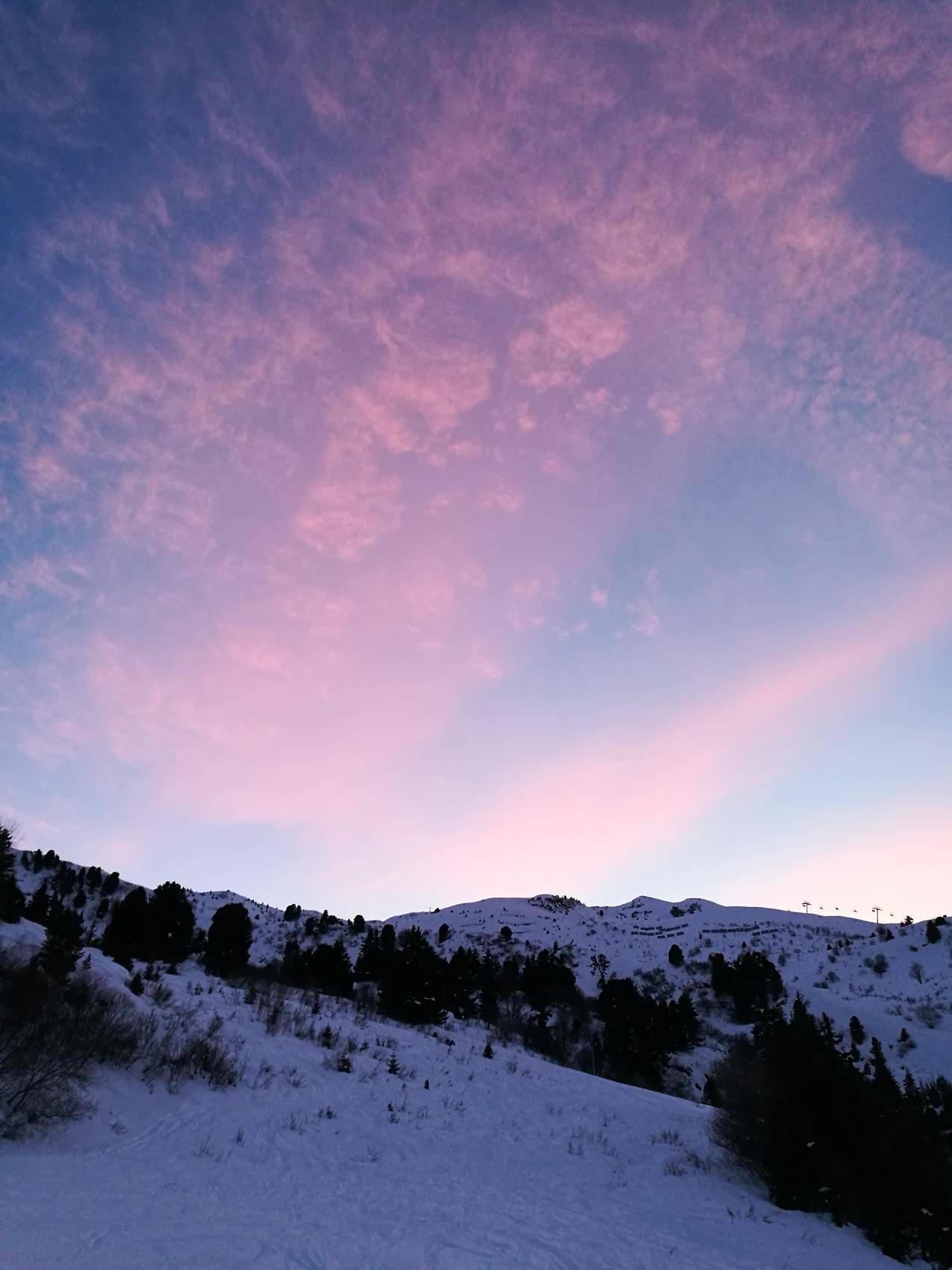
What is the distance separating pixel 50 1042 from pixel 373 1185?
16.2ft

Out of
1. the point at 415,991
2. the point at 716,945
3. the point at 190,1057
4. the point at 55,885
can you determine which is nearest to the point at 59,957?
the point at 190,1057

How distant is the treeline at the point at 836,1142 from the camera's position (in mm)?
10109

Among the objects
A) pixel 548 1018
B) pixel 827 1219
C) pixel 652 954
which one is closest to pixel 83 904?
pixel 548 1018

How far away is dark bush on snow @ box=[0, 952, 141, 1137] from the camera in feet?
27.6

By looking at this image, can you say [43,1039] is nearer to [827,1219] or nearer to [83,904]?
[827,1219]

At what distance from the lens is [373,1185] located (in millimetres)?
9047

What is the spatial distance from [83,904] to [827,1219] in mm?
55645

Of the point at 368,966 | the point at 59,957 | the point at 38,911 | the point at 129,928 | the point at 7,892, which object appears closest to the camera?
the point at 59,957

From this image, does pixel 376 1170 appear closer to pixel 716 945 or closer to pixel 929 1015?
pixel 929 1015

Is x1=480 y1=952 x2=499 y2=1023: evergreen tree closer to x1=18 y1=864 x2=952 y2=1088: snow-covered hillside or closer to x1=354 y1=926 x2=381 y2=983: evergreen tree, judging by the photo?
x1=354 y1=926 x2=381 y2=983: evergreen tree

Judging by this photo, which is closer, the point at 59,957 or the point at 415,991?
the point at 59,957

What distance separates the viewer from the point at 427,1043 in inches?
800

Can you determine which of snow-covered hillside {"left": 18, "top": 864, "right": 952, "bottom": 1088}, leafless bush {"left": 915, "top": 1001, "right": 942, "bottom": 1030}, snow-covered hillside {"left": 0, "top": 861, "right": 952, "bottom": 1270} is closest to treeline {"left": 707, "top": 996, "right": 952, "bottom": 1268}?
snow-covered hillside {"left": 0, "top": 861, "right": 952, "bottom": 1270}

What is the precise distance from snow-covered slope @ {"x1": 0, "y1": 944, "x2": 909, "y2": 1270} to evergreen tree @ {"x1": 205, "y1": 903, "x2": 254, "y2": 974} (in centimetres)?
2158
